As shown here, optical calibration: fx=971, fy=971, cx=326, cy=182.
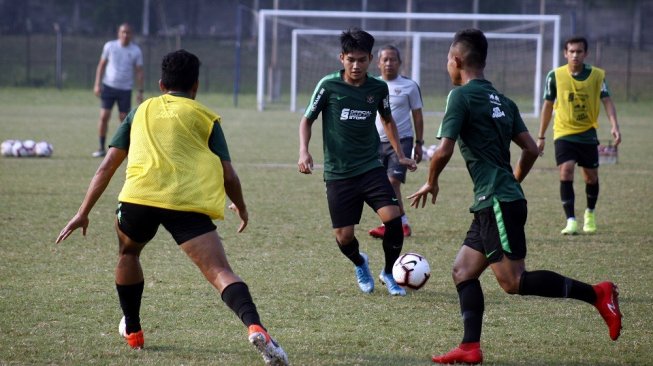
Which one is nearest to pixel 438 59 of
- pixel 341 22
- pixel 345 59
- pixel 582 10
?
pixel 341 22

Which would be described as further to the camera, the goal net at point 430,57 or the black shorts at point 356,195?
the goal net at point 430,57

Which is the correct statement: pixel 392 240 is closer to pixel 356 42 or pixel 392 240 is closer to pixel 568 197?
pixel 356 42

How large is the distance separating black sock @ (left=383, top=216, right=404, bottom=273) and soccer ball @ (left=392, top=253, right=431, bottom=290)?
0.13 metres

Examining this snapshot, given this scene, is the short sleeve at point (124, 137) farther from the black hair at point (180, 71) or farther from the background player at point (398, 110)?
the background player at point (398, 110)

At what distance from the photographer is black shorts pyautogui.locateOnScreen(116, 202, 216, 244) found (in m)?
4.98

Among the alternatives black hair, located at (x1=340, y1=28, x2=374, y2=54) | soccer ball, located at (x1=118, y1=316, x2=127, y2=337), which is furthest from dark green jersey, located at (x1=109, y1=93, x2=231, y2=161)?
black hair, located at (x1=340, y1=28, x2=374, y2=54)

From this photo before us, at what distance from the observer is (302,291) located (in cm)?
701

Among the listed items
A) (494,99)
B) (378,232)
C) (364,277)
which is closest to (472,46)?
(494,99)

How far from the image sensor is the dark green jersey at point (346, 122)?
277 inches

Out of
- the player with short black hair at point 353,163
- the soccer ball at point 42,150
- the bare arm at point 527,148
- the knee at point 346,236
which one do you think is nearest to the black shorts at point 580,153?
the player with short black hair at point 353,163

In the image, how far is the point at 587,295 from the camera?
5246 millimetres

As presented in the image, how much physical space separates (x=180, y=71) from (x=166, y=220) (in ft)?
2.56

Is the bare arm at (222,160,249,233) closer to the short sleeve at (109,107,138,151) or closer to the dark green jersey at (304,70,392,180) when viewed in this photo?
the short sleeve at (109,107,138,151)

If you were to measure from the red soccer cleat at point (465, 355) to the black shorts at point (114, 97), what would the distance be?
41.1 ft
